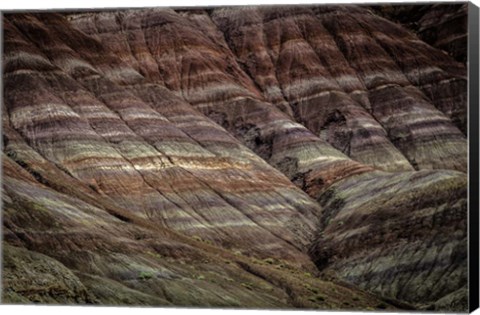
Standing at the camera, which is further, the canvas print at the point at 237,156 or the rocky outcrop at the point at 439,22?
the canvas print at the point at 237,156

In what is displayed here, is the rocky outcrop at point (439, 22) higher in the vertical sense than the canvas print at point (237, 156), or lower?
higher

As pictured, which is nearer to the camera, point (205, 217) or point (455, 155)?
point (455, 155)

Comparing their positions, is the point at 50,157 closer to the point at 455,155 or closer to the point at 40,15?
the point at 40,15

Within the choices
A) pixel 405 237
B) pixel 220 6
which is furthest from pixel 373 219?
pixel 220 6

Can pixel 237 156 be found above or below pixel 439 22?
below

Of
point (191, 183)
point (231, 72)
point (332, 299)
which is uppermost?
→ point (231, 72)

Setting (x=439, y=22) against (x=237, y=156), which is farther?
(x=237, y=156)

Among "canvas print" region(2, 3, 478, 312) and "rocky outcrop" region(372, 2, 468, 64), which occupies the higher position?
"rocky outcrop" region(372, 2, 468, 64)

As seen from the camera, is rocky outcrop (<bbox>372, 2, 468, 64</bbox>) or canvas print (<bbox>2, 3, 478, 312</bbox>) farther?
canvas print (<bbox>2, 3, 478, 312</bbox>)
